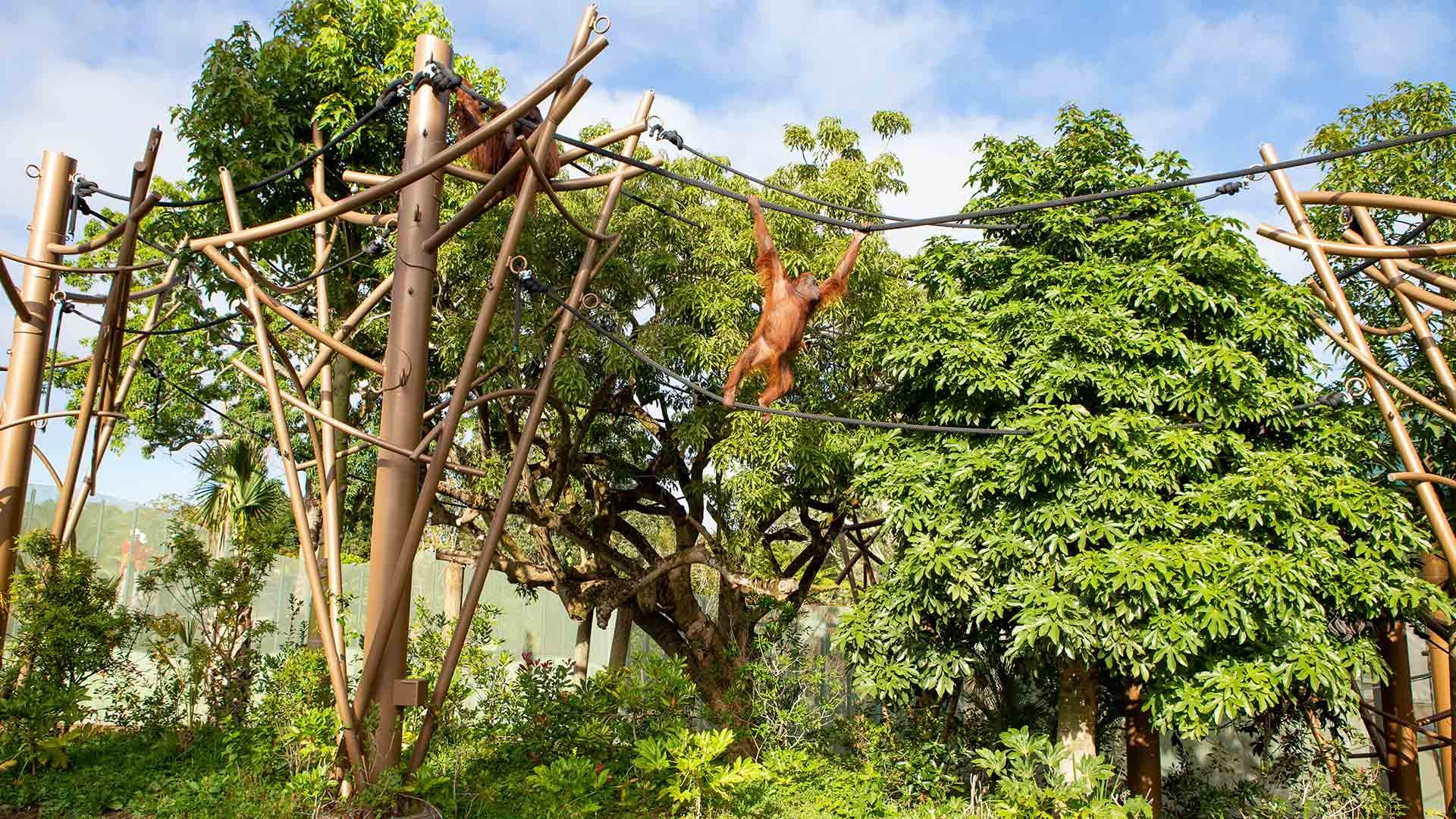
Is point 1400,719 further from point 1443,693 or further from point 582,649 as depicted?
point 582,649

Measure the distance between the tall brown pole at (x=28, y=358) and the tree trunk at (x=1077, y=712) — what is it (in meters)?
6.23

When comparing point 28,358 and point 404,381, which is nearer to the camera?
point 404,381

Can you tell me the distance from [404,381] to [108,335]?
2.54 meters

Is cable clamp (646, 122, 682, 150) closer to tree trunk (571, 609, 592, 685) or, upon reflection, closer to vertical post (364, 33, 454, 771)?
vertical post (364, 33, 454, 771)

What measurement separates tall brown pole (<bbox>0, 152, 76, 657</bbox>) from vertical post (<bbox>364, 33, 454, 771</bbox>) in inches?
109

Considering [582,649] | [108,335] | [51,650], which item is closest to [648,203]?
[108,335]

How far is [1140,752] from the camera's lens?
682 cm

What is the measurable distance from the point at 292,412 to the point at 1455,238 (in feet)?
36.3

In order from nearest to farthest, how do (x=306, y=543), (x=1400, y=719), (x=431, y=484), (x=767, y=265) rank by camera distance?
(x=431, y=484), (x=306, y=543), (x=767, y=265), (x=1400, y=719)

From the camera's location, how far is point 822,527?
891 cm

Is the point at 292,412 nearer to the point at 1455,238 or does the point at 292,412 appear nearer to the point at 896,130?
the point at 896,130

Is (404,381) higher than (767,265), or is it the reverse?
(767,265)

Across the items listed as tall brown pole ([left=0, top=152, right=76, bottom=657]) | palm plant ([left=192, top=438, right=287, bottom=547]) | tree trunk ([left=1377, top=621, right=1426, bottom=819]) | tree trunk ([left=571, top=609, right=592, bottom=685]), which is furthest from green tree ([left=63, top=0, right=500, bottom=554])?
tree trunk ([left=1377, top=621, right=1426, bottom=819])

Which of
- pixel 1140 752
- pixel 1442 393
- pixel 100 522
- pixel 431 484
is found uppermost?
pixel 100 522
